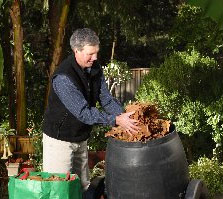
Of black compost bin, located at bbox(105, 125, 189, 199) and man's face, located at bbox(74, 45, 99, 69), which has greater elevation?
man's face, located at bbox(74, 45, 99, 69)

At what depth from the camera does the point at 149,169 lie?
343 centimetres

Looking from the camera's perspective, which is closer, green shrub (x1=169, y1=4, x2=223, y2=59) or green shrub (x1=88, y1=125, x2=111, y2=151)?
green shrub (x1=88, y1=125, x2=111, y2=151)

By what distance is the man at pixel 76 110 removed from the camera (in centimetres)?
365

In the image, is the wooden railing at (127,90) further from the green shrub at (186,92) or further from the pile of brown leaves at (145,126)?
the pile of brown leaves at (145,126)

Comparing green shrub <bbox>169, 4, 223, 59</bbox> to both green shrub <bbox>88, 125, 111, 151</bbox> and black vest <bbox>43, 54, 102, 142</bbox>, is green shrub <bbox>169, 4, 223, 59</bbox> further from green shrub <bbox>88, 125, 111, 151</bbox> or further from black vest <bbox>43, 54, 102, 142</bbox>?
black vest <bbox>43, 54, 102, 142</bbox>

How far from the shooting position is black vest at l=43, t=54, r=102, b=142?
152 inches

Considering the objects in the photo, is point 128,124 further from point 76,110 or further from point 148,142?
point 76,110

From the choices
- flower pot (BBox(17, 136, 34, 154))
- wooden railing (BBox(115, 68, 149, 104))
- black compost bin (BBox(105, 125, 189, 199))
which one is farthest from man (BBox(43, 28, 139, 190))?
wooden railing (BBox(115, 68, 149, 104))

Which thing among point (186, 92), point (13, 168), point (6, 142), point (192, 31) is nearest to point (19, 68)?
point (6, 142)

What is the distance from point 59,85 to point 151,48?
478 inches

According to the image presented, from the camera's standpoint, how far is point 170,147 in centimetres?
348

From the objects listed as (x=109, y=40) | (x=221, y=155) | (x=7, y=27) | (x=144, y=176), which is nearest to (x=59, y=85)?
(x=144, y=176)

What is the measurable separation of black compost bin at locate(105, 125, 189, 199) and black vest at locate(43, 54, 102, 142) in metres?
0.53

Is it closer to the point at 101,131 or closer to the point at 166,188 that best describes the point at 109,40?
the point at 101,131
